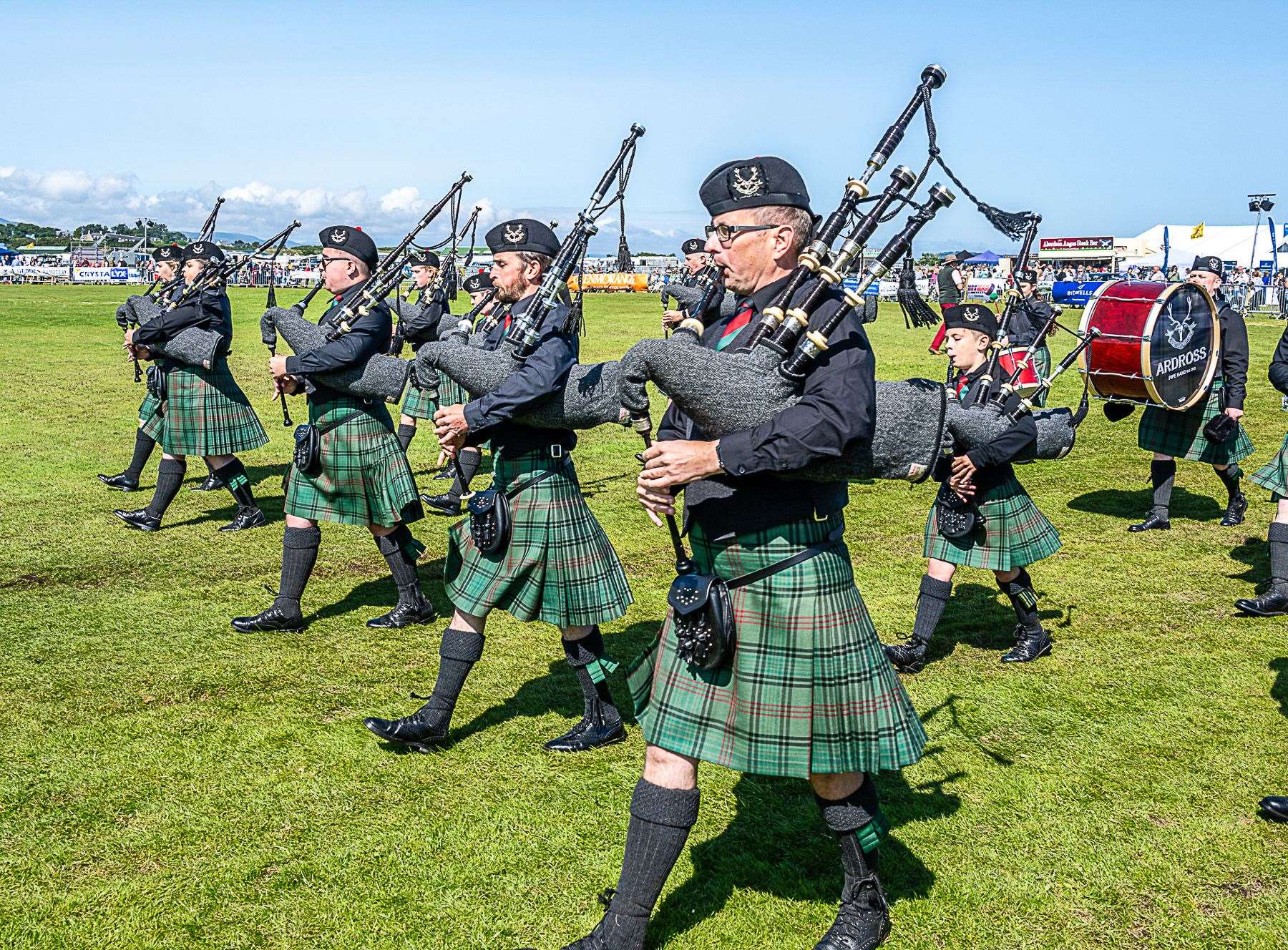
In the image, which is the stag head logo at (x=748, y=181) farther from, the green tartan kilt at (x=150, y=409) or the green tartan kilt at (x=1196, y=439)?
the green tartan kilt at (x=150, y=409)

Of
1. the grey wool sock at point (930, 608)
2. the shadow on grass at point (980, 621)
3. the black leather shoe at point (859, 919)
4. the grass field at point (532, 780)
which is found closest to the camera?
the black leather shoe at point (859, 919)

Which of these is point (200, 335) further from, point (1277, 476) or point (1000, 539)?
point (1277, 476)

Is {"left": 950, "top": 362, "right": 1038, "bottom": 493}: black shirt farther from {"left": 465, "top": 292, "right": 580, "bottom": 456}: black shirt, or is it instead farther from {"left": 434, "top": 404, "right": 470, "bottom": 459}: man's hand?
{"left": 434, "top": 404, "right": 470, "bottom": 459}: man's hand

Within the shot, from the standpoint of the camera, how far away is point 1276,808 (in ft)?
12.4

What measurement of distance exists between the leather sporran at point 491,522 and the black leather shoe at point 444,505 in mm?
4336

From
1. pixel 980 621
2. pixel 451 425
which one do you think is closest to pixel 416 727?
pixel 451 425

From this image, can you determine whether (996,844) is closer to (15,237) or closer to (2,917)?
(2,917)

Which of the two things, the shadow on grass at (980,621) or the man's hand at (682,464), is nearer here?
the man's hand at (682,464)

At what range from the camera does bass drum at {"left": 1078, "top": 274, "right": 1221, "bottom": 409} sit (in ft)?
21.7

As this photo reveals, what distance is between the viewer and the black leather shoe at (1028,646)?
538cm

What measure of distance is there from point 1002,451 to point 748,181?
249 centimetres

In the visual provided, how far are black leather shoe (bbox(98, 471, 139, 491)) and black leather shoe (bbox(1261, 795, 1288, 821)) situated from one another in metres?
8.17

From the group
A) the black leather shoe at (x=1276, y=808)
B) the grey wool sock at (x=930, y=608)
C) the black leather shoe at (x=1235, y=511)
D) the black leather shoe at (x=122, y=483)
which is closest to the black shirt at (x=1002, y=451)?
the grey wool sock at (x=930, y=608)

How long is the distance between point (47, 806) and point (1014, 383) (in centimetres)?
452
